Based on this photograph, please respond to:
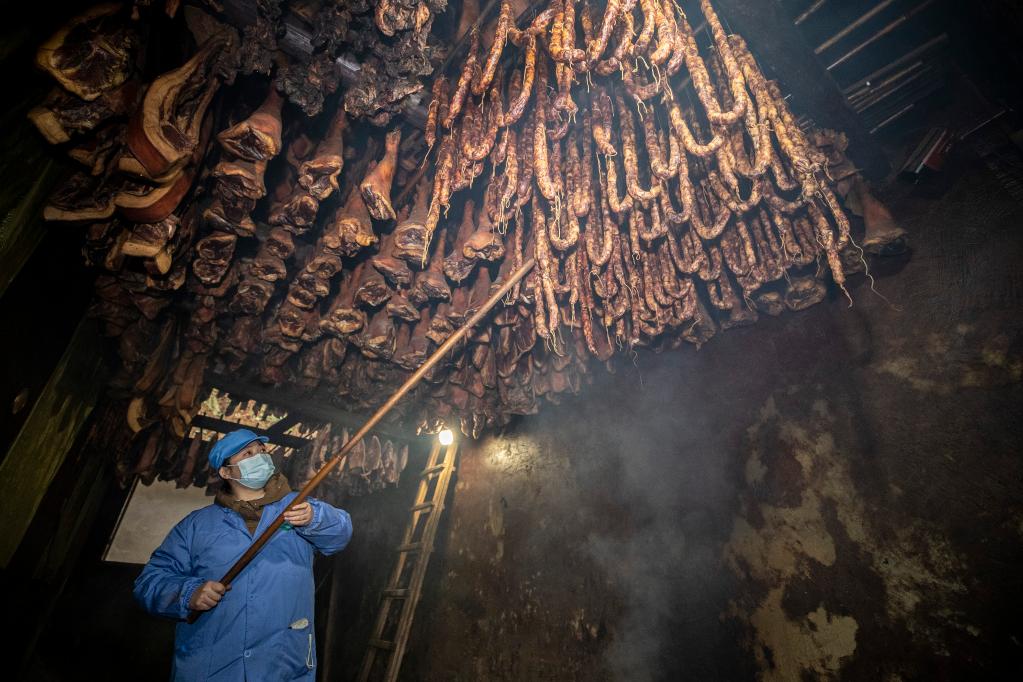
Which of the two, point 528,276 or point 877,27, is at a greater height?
point 877,27

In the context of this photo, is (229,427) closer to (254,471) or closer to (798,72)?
(254,471)

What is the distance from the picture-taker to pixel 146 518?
406 inches

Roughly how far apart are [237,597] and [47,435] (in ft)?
7.96

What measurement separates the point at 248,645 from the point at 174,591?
23.3 inches

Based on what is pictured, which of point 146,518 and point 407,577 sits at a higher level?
point 407,577

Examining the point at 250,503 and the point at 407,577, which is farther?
the point at 407,577

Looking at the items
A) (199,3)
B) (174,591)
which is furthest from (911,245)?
(174,591)

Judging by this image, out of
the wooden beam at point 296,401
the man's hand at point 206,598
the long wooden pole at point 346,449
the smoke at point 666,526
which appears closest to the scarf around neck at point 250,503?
the long wooden pole at point 346,449

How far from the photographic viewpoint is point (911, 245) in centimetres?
299

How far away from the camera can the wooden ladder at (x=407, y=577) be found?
18.3ft

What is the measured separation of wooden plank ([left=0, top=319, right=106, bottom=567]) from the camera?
9.90 feet

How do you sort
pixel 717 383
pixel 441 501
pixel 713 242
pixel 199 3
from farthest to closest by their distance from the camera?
pixel 441 501 → pixel 717 383 → pixel 713 242 → pixel 199 3

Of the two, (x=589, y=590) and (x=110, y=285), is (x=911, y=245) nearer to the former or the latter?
(x=589, y=590)

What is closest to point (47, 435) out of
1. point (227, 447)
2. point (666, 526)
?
point (227, 447)
